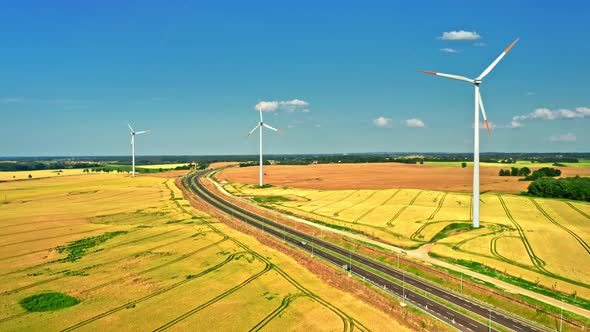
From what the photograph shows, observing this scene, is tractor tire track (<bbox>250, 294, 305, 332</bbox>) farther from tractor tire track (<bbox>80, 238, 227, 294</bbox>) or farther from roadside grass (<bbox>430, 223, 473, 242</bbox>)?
roadside grass (<bbox>430, 223, 473, 242</bbox>)

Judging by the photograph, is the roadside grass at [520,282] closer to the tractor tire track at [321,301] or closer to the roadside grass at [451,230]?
the roadside grass at [451,230]

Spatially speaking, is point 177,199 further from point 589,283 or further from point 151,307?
point 589,283

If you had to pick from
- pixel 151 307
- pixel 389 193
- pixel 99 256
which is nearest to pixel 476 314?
pixel 151 307

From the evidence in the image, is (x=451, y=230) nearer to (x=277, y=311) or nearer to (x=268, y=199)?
(x=277, y=311)

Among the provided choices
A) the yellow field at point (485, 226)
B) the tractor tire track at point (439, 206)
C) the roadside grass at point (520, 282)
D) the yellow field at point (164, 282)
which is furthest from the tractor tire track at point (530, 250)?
the yellow field at point (164, 282)

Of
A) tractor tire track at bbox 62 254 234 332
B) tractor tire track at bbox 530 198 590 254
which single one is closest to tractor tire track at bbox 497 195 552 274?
tractor tire track at bbox 530 198 590 254

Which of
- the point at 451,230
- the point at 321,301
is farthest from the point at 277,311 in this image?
the point at 451,230
